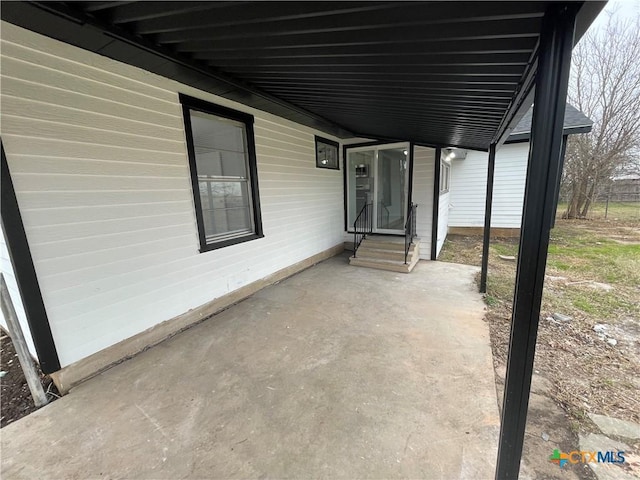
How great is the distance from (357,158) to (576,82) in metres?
11.3

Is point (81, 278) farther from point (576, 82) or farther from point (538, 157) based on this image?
point (576, 82)

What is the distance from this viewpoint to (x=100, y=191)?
246 cm

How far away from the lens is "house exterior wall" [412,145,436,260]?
5.75 metres

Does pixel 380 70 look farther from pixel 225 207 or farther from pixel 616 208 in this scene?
pixel 616 208

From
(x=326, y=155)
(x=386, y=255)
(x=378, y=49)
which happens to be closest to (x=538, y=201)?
(x=378, y=49)

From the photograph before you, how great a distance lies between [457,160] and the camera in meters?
9.20

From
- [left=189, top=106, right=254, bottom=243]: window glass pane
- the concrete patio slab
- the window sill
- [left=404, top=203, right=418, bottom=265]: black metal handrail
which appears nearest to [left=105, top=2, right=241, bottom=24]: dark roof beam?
[left=189, top=106, right=254, bottom=243]: window glass pane

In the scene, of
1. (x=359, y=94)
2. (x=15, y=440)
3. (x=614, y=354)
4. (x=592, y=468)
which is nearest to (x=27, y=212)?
(x=15, y=440)

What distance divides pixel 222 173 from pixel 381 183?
3811 mm

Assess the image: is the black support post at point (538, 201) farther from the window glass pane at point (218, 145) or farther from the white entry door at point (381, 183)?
→ the white entry door at point (381, 183)

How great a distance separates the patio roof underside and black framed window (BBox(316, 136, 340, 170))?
2.68 meters

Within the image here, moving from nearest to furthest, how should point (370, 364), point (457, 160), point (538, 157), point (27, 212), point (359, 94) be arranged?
1. point (538, 157)
2. point (27, 212)
3. point (370, 364)
4. point (359, 94)
5. point (457, 160)

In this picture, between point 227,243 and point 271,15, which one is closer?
point 271,15

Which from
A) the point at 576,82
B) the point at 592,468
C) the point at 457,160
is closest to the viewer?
the point at 592,468
